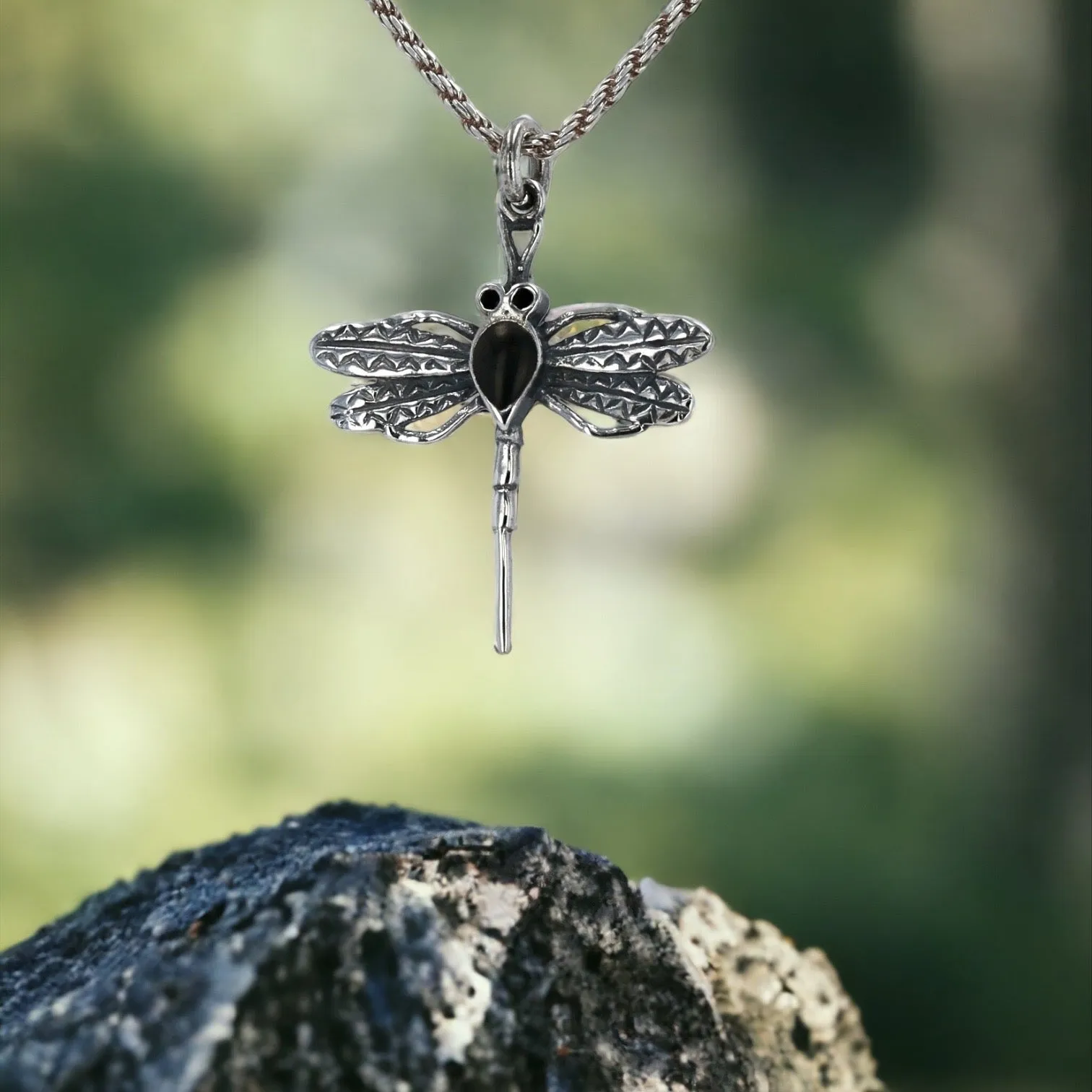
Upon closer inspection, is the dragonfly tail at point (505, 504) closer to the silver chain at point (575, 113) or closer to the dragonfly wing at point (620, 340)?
the dragonfly wing at point (620, 340)

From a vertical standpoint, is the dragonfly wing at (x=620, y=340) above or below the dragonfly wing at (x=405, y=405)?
below

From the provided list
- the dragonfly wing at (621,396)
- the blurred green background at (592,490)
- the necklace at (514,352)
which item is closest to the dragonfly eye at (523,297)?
the necklace at (514,352)

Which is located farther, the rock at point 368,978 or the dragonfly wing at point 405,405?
the dragonfly wing at point 405,405

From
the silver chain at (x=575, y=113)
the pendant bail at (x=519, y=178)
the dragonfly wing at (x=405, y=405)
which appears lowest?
the dragonfly wing at (x=405, y=405)

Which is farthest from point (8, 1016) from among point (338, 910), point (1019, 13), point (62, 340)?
point (1019, 13)

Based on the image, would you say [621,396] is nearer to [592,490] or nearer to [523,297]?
[523,297]

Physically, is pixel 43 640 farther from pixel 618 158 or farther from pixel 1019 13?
pixel 1019 13

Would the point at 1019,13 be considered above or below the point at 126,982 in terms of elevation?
above

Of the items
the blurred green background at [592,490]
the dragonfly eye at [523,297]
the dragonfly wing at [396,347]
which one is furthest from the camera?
the blurred green background at [592,490]

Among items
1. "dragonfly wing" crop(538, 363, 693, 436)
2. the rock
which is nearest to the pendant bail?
"dragonfly wing" crop(538, 363, 693, 436)
